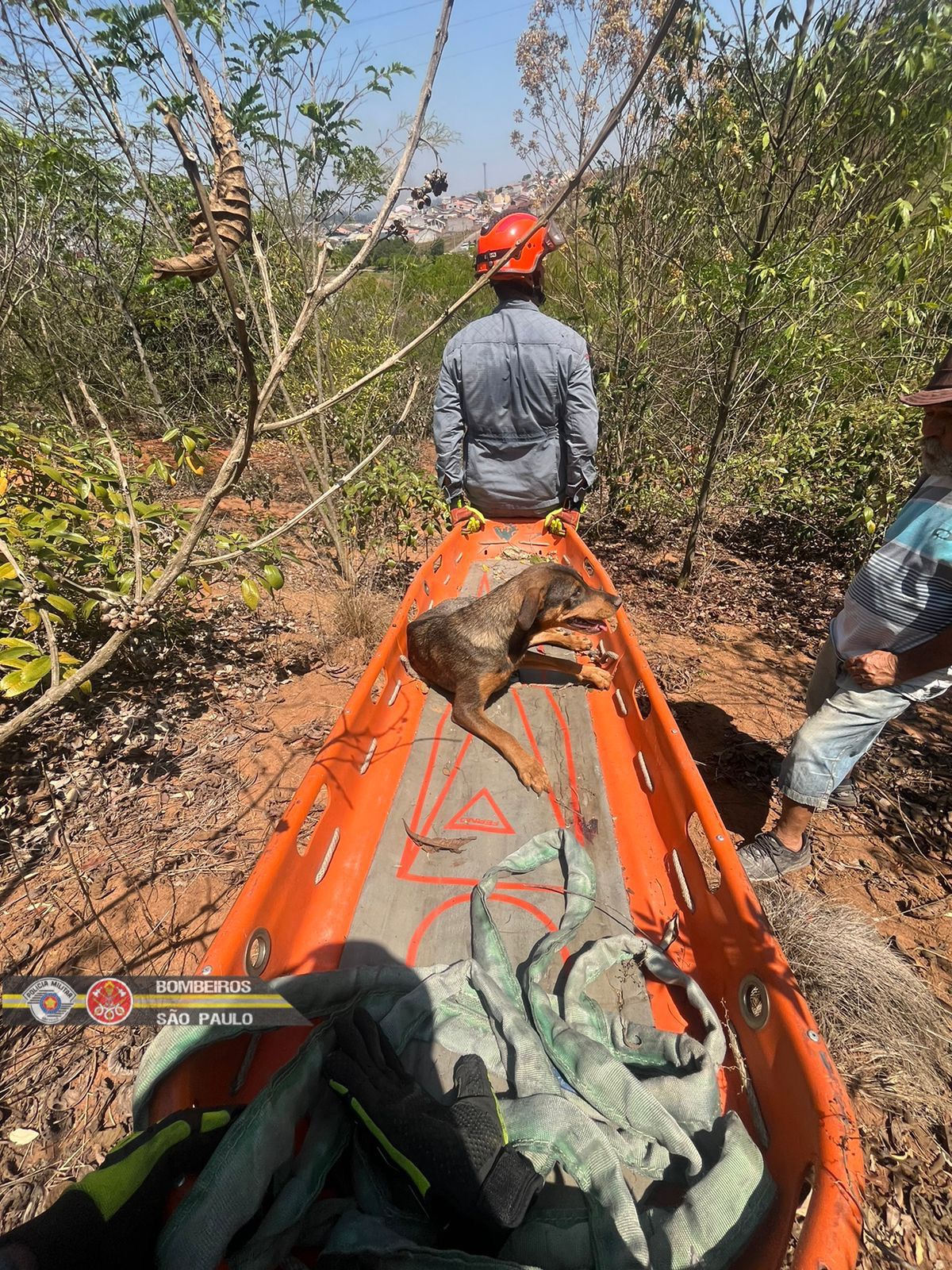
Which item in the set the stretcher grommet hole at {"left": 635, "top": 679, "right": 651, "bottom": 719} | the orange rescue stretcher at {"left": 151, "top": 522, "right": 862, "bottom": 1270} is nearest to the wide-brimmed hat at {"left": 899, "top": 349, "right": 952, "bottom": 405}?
the orange rescue stretcher at {"left": 151, "top": 522, "right": 862, "bottom": 1270}

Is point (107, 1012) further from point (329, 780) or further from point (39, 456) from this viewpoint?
point (39, 456)

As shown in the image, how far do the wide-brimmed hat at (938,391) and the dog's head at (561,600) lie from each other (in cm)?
185

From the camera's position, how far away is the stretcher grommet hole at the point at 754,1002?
5.45 feet

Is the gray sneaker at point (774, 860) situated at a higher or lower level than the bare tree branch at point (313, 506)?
lower

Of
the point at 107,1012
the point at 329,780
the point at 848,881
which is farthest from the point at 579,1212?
the point at 848,881

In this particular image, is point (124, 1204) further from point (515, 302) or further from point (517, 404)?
point (515, 302)

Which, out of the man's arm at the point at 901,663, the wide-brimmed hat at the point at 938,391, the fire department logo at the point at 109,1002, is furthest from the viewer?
the man's arm at the point at 901,663

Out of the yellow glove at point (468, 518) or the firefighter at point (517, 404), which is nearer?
the firefighter at point (517, 404)

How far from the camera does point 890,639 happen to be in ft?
7.82

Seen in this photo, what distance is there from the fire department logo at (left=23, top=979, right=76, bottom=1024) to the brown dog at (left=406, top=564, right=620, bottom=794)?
2.01 metres

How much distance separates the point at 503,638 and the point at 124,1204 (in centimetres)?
266

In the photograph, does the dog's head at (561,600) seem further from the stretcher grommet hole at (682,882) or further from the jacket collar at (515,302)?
the jacket collar at (515,302)

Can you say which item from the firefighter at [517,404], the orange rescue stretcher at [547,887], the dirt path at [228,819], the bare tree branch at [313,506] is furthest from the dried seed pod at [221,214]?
the firefighter at [517,404]

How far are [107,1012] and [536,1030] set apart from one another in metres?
1.36
